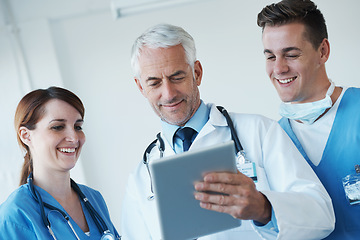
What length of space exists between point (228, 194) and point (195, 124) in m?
0.57

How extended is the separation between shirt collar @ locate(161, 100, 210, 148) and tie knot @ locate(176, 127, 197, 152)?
0.02 m

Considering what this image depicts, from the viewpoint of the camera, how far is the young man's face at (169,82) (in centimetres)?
169

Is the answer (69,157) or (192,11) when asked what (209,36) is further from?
(69,157)

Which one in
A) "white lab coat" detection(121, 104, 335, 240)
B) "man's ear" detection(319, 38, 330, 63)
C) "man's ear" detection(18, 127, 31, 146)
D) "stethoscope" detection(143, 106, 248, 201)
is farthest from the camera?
"man's ear" detection(18, 127, 31, 146)

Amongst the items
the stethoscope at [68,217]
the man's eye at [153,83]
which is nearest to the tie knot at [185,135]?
the man's eye at [153,83]

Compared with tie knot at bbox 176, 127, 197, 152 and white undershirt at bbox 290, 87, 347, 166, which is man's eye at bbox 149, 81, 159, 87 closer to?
tie knot at bbox 176, 127, 197, 152

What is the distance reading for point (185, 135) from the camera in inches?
69.1

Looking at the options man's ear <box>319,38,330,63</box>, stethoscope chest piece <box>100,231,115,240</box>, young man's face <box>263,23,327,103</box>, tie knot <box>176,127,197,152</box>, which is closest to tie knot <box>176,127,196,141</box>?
tie knot <box>176,127,197,152</box>

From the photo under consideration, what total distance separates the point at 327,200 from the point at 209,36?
266cm

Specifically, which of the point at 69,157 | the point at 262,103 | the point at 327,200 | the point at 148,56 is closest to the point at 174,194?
the point at 327,200

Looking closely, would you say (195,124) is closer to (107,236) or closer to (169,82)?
(169,82)

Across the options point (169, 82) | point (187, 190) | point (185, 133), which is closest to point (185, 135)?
point (185, 133)

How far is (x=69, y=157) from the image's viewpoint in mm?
2135

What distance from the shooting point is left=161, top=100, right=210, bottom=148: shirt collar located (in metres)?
1.76
